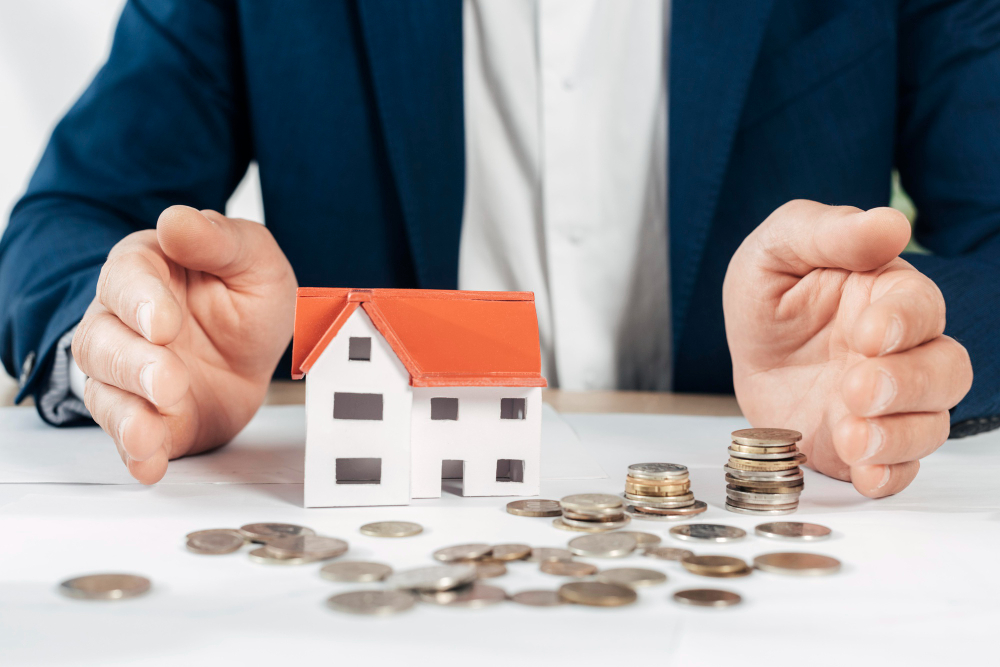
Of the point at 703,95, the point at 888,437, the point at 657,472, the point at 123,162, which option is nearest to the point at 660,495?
the point at 657,472

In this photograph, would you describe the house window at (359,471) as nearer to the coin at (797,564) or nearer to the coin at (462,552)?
the coin at (462,552)

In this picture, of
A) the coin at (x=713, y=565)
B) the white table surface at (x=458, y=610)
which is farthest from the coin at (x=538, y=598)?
the coin at (x=713, y=565)

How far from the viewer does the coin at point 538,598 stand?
53 cm

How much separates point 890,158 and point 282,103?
4.39ft

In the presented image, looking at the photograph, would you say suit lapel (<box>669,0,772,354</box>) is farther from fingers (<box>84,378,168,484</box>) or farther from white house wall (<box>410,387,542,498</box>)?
fingers (<box>84,378,168,484</box>)

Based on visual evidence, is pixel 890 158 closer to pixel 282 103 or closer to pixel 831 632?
pixel 282 103

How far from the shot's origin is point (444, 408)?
912 millimetres

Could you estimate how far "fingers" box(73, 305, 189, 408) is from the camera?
763mm

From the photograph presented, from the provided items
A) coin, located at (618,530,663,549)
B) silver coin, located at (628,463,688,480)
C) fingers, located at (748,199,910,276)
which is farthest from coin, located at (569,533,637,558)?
fingers, located at (748,199,910,276)

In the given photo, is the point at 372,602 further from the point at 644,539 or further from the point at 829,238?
the point at 829,238

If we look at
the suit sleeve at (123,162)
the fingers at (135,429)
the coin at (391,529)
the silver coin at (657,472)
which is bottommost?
the coin at (391,529)

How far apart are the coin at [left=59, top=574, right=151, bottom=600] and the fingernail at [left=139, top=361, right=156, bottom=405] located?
0.74 ft

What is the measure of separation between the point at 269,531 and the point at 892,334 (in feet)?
1.94

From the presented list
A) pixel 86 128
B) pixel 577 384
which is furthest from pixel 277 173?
pixel 577 384
